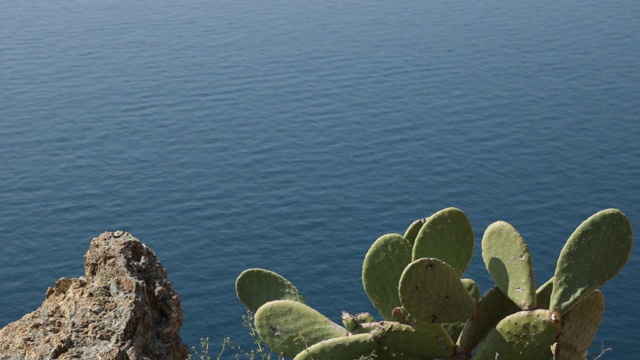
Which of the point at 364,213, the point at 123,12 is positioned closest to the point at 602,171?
the point at 364,213

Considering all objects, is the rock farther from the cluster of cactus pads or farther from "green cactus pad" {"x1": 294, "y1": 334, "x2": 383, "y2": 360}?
the cluster of cactus pads

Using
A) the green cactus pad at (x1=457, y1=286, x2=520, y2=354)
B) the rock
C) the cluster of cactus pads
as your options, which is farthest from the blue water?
the rock

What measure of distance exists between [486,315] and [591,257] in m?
0.73

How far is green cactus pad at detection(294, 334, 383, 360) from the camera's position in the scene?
18.6 feet

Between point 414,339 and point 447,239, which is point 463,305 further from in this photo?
point 447,239

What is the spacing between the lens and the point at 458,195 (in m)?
51.7

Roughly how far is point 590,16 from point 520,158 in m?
31.5

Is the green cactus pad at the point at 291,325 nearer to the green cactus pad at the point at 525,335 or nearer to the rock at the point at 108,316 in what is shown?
the rock at the point at 108,316

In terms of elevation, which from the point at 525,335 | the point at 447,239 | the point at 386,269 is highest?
the point at 447,239

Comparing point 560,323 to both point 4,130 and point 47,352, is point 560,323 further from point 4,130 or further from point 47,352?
point 4,130

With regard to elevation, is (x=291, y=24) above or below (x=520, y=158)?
above

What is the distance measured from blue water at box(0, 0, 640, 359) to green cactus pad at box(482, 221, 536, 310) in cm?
3311

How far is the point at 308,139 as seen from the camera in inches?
2354

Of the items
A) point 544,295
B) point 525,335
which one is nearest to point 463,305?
point 525,335
